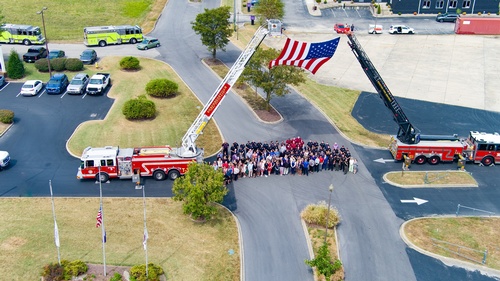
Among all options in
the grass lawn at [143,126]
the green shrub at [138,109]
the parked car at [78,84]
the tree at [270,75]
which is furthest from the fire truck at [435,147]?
the parked car at [78,84]

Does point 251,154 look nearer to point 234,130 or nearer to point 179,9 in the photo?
point 234,130

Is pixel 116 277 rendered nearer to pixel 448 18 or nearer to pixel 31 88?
pixel 31 88

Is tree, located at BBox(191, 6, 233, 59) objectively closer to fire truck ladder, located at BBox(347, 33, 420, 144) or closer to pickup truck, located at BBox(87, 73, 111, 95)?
pickup truck, located at BBox(87, 73, 111, 95)

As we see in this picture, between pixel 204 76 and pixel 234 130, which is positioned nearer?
pixel 234 130

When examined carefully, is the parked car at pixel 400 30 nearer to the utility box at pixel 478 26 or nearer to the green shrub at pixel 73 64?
the utility box at pixel 478 26

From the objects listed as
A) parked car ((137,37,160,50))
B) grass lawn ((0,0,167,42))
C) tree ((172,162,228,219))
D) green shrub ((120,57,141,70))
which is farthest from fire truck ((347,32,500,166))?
grass lawn ((0,0,167,42))

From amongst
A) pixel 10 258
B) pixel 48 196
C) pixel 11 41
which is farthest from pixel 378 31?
pixel 10 258

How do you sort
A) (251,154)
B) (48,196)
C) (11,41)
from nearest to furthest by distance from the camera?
(48,196) → (251,154) → (11,41)

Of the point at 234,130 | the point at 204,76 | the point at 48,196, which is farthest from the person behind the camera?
the point at 204,76
